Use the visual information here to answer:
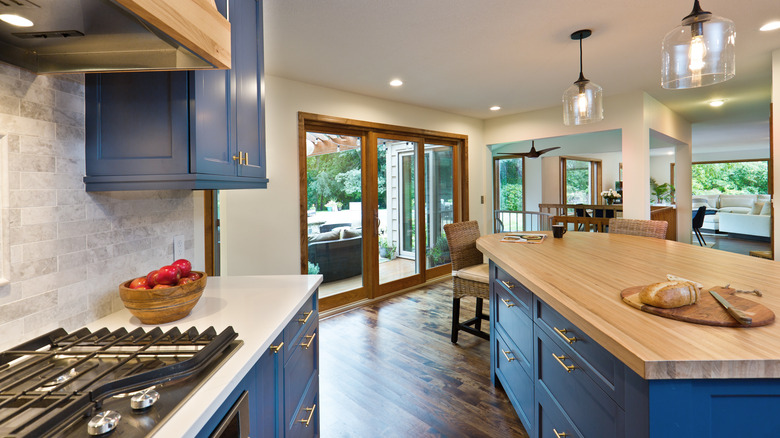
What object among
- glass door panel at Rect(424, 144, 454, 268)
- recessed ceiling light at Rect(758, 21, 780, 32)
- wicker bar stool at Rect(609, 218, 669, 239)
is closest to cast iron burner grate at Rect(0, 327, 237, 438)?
wicker bar stool at Rect(609, 218, 669, 239)

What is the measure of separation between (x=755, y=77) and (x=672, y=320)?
457cm

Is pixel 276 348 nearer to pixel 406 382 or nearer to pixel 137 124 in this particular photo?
pixel 137 124

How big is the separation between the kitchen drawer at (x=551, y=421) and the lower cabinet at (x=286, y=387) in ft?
3.26

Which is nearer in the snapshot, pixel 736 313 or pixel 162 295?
pixel 736 313

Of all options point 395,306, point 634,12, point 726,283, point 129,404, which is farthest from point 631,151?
point 129,404

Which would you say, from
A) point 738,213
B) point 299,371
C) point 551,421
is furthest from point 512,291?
point 738,213

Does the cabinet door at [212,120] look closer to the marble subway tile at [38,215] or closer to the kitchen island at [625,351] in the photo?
the marble subway tile at [38,215]

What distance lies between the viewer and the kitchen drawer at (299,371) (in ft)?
4.32

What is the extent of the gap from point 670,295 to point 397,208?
3850 mm

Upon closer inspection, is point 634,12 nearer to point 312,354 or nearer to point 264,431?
point 312,354

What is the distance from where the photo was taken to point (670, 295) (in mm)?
1061

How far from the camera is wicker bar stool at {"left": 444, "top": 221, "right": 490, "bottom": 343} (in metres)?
2.76

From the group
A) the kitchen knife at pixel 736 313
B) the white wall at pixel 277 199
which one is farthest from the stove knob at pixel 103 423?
the white wall at pixel 277 199

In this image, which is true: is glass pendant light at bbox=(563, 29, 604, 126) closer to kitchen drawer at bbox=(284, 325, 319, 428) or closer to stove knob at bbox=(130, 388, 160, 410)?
kitchen drawer at bbox=(284, 325, 319, 428)
